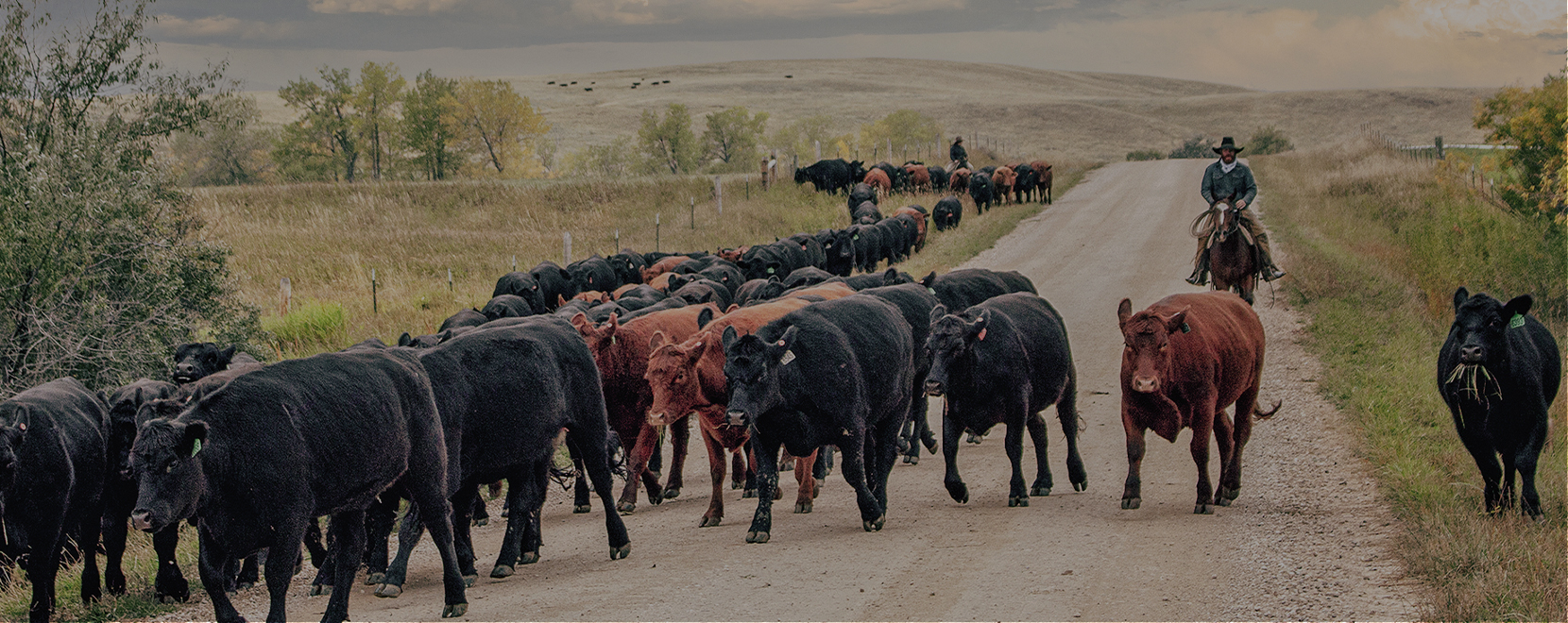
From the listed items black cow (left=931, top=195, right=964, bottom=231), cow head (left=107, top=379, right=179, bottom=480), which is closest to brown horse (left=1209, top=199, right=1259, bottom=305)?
cow head (left=107, top=379, right=179, bottom=480)

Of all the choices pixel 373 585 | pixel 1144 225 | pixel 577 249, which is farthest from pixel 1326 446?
pixel 577 249

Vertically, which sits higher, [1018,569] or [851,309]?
[851,309]

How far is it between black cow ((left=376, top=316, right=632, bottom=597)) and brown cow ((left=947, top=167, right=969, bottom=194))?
31.8 meters

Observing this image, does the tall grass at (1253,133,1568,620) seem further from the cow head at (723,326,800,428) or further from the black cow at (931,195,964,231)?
the black cow at (931,195,964,231)

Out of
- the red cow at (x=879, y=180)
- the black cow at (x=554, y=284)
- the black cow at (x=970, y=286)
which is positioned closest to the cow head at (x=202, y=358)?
the black cow at (x=970, y=286)

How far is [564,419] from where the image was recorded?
8.33 m

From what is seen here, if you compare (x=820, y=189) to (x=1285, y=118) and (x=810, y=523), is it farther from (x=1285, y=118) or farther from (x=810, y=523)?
(x=1285, y=118)

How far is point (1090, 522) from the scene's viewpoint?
8.55 m

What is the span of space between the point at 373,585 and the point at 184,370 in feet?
7.76

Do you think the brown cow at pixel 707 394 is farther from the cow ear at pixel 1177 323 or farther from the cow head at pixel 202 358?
the cow head at pixel 202 358

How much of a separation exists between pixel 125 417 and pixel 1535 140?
3147cm

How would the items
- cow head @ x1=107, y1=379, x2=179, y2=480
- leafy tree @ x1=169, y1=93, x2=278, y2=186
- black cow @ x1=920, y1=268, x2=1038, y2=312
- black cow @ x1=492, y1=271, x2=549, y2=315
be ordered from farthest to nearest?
leafy tree @ x1=169, y1=93, x2=278, y2=186 < black cow @ x1=492, y1=271, x2=549, y2=315 < black cow @ x1=920, y1=268, x2=1038, y2=312 < cow head @ x1=107, y1=379, x2=179, y2=480

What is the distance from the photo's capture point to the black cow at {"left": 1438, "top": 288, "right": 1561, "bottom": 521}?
8.29m

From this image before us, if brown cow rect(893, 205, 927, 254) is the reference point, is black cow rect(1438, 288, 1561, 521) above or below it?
above
